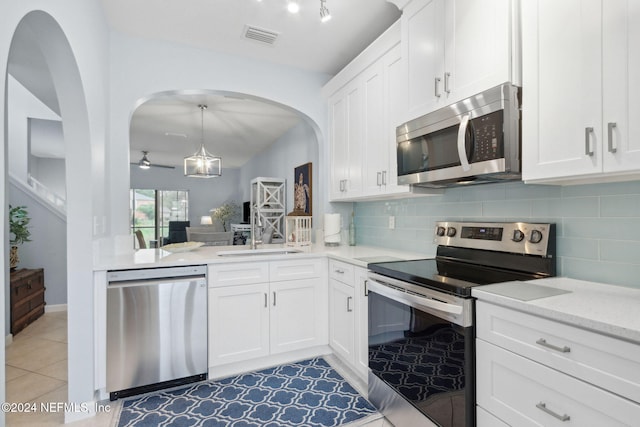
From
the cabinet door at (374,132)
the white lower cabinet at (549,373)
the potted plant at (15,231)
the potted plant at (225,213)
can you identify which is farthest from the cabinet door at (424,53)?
the potted plant at (225,213)

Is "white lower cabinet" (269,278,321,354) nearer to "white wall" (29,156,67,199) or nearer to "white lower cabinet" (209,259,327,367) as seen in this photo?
"white lower cabinet" (209,259,327,367)

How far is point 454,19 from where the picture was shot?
1802 millimetres

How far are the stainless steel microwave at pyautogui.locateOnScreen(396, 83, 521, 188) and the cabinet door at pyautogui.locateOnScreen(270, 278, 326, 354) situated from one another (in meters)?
1.19

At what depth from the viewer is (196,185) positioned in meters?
10.3

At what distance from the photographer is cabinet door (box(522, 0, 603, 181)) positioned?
1.26 meters

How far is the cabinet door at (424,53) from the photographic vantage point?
6.26 ft

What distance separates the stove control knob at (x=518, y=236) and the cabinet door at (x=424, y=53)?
0.81 metres

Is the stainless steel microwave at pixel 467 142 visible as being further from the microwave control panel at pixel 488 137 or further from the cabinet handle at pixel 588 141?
the cabinet handle at pixel 588 141

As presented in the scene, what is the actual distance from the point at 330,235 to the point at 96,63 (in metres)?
2.18

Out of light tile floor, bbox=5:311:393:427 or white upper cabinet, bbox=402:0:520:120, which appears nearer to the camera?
white upper cabinet, bbox=402:0:520:120

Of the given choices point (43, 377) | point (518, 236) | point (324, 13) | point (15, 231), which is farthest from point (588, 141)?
point (15, 231)

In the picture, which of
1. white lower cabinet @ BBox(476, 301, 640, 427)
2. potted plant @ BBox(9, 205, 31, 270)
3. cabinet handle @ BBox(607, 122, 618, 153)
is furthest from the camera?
potted plant @ BBox(9, 205, 31, 270)

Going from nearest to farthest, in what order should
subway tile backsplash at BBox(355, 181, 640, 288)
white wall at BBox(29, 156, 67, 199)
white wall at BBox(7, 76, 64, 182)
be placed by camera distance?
1. subway tile backsplash at BBox(355, 181, 640, 288)
2. white wall at BBox(7, 76, 64, 182)
3. white wall at BBox(29, 156, 67, 199)

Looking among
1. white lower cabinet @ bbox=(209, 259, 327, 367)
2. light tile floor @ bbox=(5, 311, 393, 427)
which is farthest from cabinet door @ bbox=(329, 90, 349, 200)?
light tile floor @ bbox=(5, 311, 393, 427)
